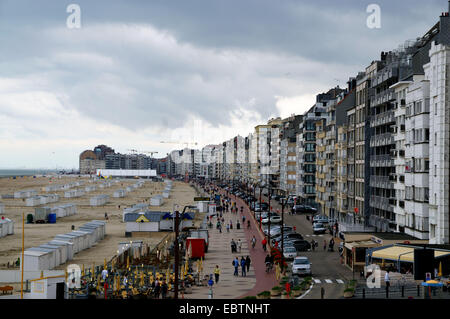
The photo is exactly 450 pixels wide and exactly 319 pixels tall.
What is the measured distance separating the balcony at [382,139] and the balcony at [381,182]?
4102 mm

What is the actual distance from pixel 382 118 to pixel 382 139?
8.48 feet

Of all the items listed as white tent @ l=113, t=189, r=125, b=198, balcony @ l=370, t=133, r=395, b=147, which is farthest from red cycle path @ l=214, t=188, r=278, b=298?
white tent @ l=113, t=189, r=125, b=198

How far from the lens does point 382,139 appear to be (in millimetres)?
65500

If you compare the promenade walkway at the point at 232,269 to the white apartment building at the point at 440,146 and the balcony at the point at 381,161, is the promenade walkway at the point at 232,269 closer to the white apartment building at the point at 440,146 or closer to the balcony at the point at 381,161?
the white apartment building at the point at 440,146

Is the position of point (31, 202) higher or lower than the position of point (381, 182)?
lower

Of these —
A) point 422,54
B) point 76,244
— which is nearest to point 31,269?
point 76,244

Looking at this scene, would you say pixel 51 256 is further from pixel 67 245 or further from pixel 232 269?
pixel 232 269

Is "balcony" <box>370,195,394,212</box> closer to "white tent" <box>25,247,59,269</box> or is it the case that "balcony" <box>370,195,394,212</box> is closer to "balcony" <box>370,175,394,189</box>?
"balcony" <box>370,175,394,189</box>

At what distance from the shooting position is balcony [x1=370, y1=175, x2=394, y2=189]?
205 ft

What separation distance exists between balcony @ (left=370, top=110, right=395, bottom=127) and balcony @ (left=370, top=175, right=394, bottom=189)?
261 inches

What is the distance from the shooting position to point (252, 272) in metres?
43.2
